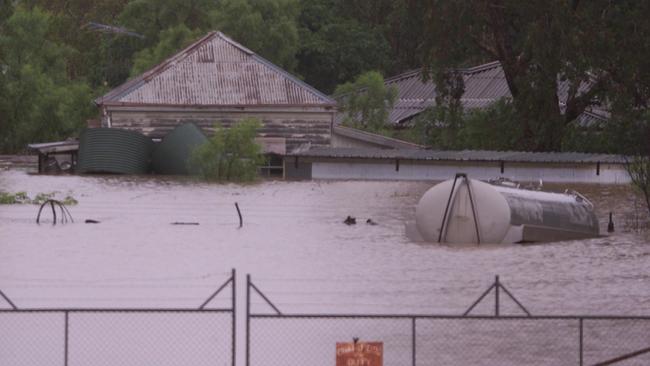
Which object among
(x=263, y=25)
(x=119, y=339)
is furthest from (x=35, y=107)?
(x=119, y=339)

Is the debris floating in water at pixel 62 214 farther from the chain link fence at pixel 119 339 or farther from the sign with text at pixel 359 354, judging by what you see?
the sign with text at pixel 359 354

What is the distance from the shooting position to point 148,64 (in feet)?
277

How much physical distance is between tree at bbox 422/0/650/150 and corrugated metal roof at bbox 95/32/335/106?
619 centimetres

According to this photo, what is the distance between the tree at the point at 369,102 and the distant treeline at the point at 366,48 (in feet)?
11.4

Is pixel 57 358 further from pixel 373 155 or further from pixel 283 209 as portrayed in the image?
pixel 373 155

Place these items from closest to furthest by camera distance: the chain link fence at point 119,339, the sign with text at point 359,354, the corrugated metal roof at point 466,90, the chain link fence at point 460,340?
the sign with text at point 359,354
the chain link fence at point 119,339
the chain link fence at point 460,340
the corrugated metal roof at point 466,90

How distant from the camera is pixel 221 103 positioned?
233ft

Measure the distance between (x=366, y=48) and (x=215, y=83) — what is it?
76.4 ft

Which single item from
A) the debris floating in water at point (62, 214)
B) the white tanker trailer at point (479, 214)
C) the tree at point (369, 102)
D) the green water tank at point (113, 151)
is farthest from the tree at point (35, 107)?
the white tanker trailer at point (479, 214)

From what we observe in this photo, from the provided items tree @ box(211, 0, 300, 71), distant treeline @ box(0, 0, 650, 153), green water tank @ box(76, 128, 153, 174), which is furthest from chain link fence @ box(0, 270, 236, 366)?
tree @ box(211, 0, 300, 71)

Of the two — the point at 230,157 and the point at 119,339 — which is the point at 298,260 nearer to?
the point at 119,339

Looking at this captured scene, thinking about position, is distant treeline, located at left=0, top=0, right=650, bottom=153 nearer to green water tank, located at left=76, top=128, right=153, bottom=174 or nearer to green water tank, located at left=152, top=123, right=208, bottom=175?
green water tank, located at left=76, top=128, right=153, bottom=174

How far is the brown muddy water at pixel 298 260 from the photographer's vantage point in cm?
3028

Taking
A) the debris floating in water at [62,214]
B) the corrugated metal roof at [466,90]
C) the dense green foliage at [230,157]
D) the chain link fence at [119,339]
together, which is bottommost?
the chain link fence at [119,339]
